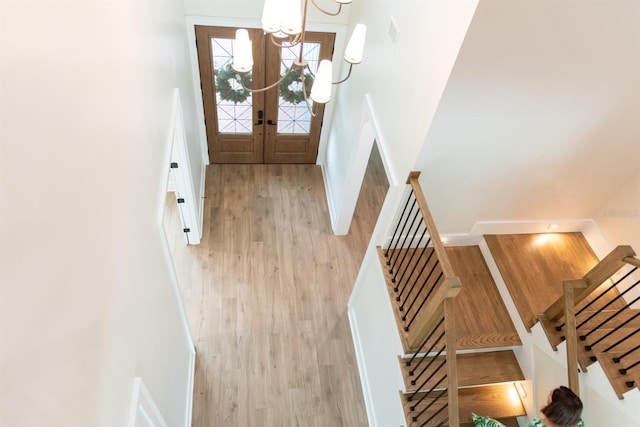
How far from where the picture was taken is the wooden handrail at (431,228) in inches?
108

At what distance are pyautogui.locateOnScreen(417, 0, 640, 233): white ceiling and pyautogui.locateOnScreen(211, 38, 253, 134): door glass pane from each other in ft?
9.83

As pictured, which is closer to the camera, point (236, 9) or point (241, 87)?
point (236, 9)

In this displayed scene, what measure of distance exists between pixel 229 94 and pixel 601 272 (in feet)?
14.5

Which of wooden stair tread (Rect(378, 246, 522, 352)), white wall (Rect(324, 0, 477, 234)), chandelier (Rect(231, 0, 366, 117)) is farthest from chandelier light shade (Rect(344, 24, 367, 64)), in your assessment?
wooden stair tread (Rect(378, 246, 522, 352))

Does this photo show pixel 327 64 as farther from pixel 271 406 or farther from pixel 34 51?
pixel 271 406

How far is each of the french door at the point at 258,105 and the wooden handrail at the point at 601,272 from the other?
3.60 m

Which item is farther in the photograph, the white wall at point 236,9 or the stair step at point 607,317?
the white wall at point 236,9

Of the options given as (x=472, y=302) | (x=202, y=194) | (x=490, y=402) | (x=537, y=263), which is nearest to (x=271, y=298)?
(x=202, y=194)

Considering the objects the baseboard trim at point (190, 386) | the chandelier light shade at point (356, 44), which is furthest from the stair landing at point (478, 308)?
the baseboard trim at point (190, 386)

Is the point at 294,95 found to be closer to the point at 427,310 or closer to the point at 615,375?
the point at 427,310

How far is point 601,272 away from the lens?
9.74 feet

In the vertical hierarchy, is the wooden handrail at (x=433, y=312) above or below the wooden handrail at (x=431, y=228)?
below

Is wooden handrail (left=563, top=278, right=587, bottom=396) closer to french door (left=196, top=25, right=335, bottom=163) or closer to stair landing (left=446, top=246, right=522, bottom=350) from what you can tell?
stair landing (left=446, top=246, right=522, bottom=350)

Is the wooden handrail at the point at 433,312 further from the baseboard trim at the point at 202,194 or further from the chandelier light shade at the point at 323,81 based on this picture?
the baseboard trim at the point at 202,194
